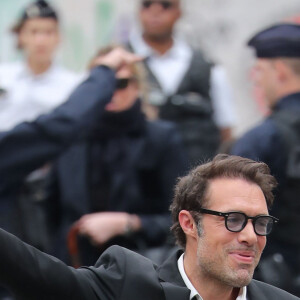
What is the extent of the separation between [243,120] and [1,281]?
661 cm

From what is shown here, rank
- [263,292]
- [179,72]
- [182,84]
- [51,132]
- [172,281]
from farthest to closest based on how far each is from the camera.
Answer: [179,72], [182,84], [51,132], [263,292], [172,281]

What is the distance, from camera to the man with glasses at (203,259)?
420 centimetres

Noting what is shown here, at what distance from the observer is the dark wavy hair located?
180 inches

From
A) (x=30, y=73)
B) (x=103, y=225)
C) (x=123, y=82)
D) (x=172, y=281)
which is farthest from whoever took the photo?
(x=30, y=73)

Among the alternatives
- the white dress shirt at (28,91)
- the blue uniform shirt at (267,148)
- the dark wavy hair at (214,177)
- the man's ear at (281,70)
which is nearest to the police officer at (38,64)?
the white dress shirt at (28,91)

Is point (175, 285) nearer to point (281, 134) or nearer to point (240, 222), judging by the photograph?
point (240, 222)

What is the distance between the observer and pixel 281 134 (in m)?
6.25

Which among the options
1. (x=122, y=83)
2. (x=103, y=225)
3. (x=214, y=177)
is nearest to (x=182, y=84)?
(x=122, y=83)

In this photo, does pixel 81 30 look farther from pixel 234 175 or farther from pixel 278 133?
pixel 234 175

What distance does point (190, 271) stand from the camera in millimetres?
4504

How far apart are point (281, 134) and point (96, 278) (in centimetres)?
215

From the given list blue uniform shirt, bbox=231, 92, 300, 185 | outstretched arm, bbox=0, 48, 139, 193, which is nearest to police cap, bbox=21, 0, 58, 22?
outstretched arm, bbox=0, 48, 139, 193

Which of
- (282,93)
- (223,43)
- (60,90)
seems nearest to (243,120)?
(223,43)

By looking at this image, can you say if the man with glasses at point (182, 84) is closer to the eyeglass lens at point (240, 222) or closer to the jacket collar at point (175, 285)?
the jacket collar at point (175, 285)
